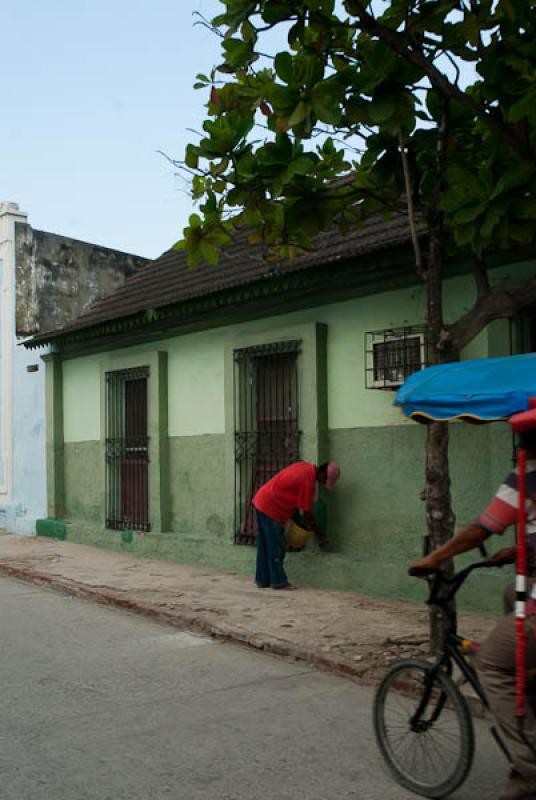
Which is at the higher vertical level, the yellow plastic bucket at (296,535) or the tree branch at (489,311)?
the tree branch at (489,311)

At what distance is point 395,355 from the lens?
28.6ft

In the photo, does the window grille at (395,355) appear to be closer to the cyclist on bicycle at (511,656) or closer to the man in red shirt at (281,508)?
the man in red shirt at (281,508)

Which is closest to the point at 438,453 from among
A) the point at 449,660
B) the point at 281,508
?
the point at 449,660

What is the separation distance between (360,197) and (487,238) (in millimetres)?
1404

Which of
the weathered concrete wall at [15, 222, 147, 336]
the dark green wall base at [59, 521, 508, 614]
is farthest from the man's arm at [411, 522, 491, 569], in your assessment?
the weathered concrete wall at [15, 222, 147, 336]

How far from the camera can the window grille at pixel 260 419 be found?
10.3 m

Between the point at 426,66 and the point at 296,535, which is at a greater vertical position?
the point at 426,66

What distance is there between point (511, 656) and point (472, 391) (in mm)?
1879

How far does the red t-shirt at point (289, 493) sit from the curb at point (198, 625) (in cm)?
150

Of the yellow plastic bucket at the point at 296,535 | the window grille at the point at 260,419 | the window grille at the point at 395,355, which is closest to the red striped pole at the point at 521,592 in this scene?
the window grille at the point at 395,355

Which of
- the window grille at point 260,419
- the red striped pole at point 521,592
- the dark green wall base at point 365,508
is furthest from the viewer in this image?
the window grille at point 260,419

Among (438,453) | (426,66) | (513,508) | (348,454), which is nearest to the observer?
(513,508)

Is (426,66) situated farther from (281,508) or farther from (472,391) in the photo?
(281,508)

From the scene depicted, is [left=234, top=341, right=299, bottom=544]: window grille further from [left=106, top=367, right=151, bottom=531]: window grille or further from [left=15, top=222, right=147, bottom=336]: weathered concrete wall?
[left=15, top=222, right=147, bottom=336]: weathered concrete wall
